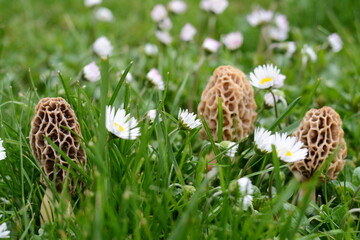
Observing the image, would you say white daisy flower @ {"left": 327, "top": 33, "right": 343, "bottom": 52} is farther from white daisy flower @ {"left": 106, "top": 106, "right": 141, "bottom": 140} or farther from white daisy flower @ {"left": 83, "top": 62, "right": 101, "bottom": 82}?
white daisy flower @ {"left": 106, "top": 106, "right": 141, "bottom": 140}

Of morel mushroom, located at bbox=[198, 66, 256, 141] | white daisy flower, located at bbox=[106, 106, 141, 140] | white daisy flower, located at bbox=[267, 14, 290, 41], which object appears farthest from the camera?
white daisy flower, located at bbox=[267, 14, 290, 41]

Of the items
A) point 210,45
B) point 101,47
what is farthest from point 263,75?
point 101,47

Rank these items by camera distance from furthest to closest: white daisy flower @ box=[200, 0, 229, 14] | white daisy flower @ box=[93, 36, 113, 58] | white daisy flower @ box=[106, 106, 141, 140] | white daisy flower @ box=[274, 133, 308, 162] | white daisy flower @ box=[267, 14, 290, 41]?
white daisy flower @ box=[267, 14, 290, 41], white daisy flower @ box=[200, 0, 229, 14], white daisy flower @ box=[93, 36, 113, 58], white daisy flower @ box=[274, 133, 308, 162], white daisy flower @ box=[106, 106, 141, 140]

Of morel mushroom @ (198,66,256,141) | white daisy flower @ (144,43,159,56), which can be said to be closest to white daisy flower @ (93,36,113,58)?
white daisy flower @ (144,43,159,56)

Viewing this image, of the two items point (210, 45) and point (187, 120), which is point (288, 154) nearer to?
point (187, 120)

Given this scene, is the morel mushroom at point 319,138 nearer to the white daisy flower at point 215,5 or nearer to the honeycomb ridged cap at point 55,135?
the honeycomb ridged cap at point 55,135

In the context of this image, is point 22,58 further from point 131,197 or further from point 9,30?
point 131,197
